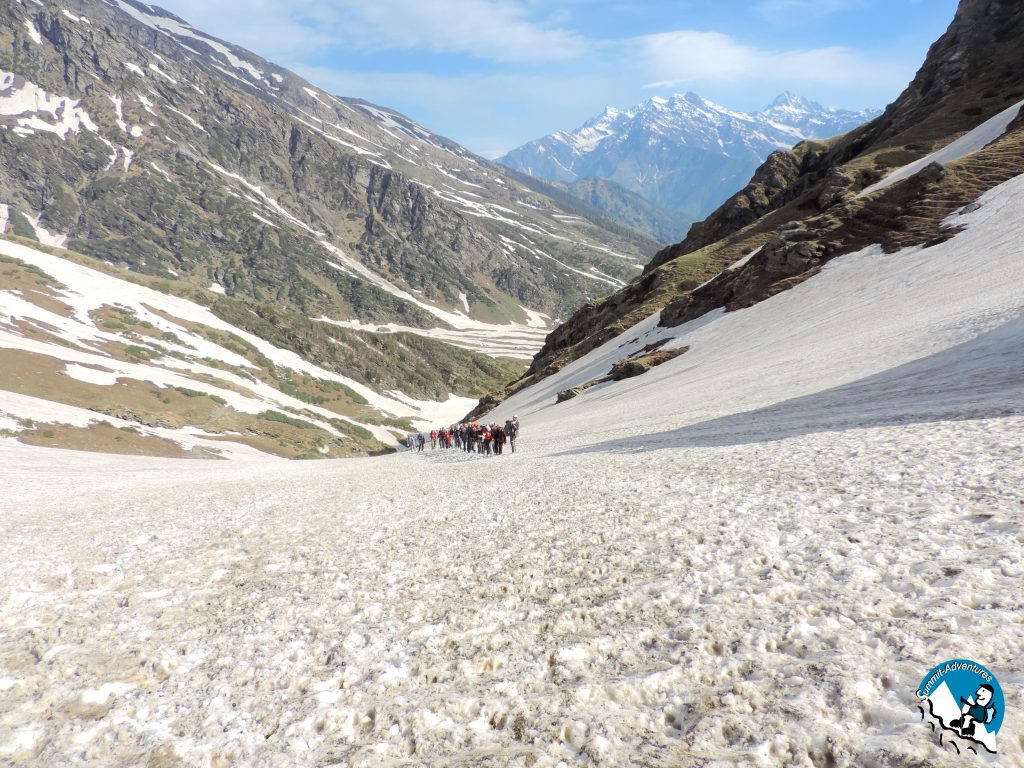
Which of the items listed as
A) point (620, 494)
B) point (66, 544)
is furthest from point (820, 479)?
point (66, 544)

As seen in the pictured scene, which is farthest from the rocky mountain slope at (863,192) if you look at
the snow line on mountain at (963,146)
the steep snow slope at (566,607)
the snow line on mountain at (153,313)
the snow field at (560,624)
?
the snow field at (560,624)

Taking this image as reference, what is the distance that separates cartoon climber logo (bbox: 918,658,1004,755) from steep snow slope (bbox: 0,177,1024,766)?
122 mm

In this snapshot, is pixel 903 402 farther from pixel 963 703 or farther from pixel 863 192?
pixel 863 192

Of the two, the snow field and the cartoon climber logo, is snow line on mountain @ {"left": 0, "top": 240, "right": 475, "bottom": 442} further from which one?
the cartoon climber logo

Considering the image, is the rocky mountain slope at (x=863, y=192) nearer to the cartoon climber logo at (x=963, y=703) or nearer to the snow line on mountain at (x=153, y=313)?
the snow line on mountain at (x=153, y=313)

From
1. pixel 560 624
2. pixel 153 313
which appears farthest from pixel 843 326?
pixel 153 313

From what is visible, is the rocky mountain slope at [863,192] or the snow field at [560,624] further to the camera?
the rocky mountain slope at [863,192]

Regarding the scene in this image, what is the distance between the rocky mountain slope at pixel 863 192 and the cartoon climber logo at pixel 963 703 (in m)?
49.2

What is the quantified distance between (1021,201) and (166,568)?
5547cm

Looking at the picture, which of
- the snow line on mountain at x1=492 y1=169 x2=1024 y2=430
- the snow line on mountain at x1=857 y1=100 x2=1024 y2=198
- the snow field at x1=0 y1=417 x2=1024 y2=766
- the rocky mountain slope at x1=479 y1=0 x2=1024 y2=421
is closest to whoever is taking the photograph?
the snow field at x1=0 y1=417 x2=1024 y2=766

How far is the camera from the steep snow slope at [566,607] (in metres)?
5.10

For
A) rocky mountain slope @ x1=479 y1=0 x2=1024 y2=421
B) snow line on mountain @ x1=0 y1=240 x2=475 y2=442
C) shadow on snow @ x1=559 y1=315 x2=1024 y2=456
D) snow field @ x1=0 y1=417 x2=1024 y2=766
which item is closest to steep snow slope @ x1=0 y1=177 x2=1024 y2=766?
snow field @ x1=0 y1=417 x2=1024 y2=766

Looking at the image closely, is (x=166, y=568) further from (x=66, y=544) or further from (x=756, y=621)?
(x=756, y=621)

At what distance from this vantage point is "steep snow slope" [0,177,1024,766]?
510cm
